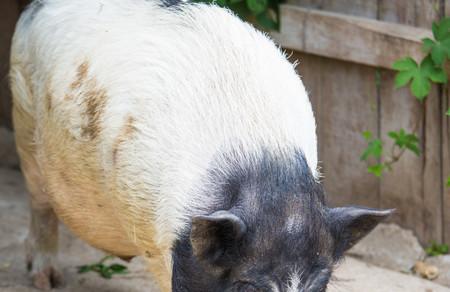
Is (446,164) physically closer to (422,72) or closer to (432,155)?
(432,155)

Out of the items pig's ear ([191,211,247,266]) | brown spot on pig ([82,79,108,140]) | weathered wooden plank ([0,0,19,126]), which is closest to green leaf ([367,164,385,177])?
brown spot on pig ([82,79,108,140])

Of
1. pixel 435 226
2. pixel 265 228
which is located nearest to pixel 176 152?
pixel 265 228

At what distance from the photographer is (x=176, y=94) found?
3977 millimetres

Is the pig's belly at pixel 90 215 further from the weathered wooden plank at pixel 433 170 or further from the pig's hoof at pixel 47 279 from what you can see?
the weathered wooden plank at pixel 433 170

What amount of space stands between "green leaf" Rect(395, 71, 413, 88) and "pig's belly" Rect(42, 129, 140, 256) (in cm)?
151

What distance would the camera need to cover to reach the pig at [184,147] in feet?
11.6

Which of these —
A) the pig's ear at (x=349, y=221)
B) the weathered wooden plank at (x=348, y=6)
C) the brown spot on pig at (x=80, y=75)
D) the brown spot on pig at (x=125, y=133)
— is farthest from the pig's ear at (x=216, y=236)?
the weathered wooden plank at (x=348, y=6)

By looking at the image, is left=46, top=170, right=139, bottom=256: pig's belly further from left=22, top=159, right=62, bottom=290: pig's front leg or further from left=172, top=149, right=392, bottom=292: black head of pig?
left=172, top=149, right=392, bottom=292: black head of pig

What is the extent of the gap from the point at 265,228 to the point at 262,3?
2406mm

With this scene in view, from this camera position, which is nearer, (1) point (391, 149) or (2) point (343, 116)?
(1) point (391, 149)

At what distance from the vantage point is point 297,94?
13.2 ft

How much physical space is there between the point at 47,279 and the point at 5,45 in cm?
230

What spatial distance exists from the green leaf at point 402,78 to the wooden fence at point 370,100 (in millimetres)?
185

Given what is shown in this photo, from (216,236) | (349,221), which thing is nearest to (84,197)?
(216,236)
